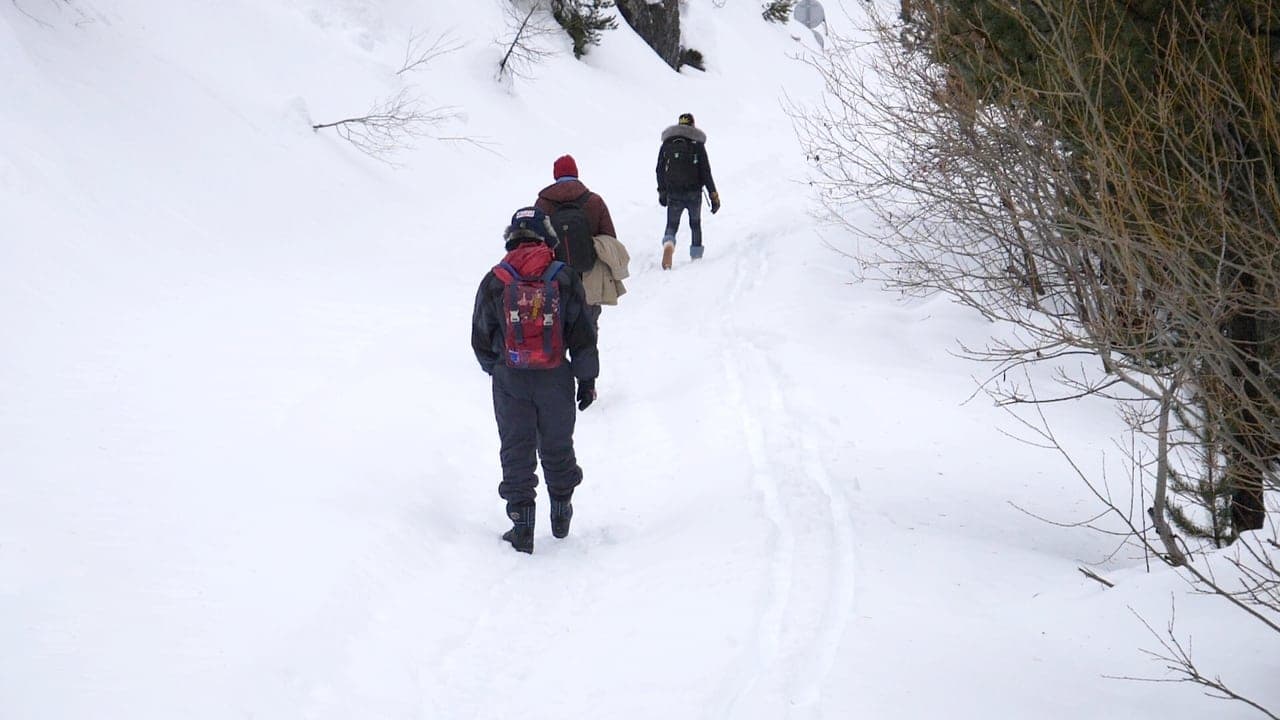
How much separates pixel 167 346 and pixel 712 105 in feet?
65.9

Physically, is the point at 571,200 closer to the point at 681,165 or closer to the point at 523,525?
the point at 523,525

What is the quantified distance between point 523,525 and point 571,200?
2887 millimetres

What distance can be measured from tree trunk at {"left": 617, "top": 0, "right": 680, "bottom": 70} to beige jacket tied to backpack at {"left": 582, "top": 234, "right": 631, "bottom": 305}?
19.4 m

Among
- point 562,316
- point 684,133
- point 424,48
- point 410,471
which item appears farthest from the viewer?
point 424,48

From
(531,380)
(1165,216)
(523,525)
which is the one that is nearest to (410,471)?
(523,525)

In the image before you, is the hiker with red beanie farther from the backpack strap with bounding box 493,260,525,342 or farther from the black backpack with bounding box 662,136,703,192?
the black backpack with bounding box 662,136,703,192

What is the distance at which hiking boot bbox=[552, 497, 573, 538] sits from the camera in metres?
5.30

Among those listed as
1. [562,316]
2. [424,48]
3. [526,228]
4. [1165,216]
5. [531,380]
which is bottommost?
[531,380]

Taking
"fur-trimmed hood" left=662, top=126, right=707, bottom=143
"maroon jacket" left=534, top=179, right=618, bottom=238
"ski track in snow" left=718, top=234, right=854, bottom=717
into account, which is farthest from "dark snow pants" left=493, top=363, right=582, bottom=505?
"fur-trimmed hood" left=662, top=126, right=707, bottom=143

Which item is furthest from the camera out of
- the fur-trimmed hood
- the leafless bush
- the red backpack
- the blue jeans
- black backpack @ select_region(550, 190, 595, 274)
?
the blue jeans

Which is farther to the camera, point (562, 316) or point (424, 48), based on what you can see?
point (424, 48)

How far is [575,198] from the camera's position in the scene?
718 cm

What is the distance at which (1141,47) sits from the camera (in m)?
5.03

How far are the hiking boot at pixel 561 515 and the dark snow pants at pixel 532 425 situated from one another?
4.2 inches
